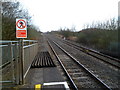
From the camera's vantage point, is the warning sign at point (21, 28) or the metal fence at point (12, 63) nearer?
the metal fence at point (12, 63)

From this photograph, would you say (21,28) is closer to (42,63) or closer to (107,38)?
(42,63)

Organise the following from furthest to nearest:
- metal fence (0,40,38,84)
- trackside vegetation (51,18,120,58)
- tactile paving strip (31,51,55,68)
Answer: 1. trackside vegetation (51,18,120,58)
2. tactile paving strip (31,51,55,68)
3. metal fence (0,40,38,84)

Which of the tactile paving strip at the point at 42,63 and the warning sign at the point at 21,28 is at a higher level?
the warning sign at the point at 21,28

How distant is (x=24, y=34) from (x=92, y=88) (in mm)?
3490

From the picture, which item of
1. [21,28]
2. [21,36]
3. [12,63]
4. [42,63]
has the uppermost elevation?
[21,28]

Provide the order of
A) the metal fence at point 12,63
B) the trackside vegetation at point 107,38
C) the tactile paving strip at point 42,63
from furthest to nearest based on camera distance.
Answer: the trackside vegetation at point 107,38, the tactile paving strip at point 42,63, the metal fence at point 12,63

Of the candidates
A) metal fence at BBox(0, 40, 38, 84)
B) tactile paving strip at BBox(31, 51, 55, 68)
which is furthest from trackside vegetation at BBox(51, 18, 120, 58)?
metal fence at BBox(0, 40, 38, 84)

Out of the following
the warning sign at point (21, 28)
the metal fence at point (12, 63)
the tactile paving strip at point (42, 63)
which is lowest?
the tactile paving strip at point (42, 63)

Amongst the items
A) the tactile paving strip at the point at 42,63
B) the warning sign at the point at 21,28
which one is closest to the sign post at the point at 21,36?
the warning sign at the point at 21,28

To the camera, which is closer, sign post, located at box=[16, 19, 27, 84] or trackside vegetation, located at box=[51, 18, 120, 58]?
sign post, located at box=[16, 19, 27, 84]

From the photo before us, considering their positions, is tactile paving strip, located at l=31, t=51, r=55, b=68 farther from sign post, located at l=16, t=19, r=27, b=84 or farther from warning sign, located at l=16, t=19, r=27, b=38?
warning sign, located at l=16, t=19, r=27, b=38

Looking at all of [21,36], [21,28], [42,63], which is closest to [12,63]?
[21,36]

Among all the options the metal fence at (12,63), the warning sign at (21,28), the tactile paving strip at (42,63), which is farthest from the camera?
the tactile paving strip at (42,63)

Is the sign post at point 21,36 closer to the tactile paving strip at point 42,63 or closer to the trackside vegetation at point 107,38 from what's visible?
the tactile paving strip at point 42,63
